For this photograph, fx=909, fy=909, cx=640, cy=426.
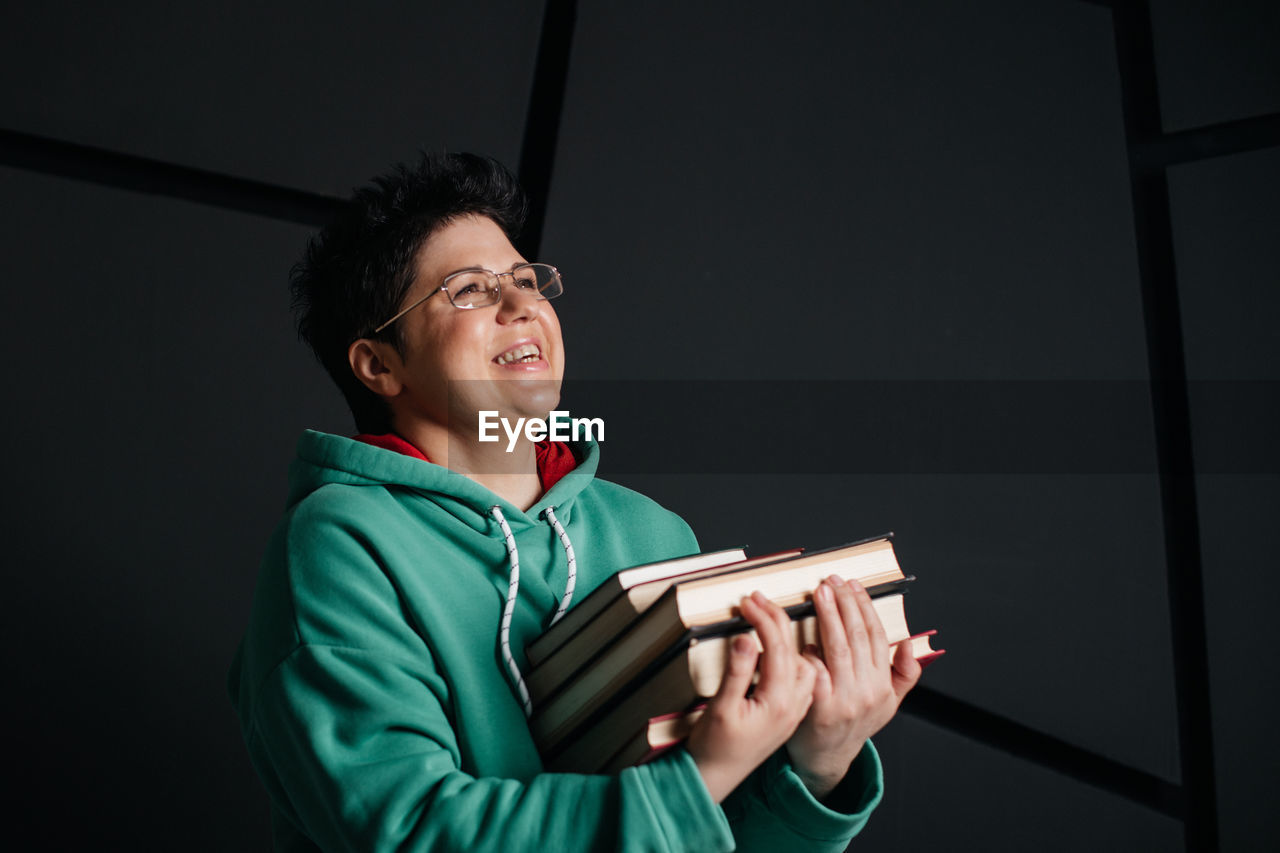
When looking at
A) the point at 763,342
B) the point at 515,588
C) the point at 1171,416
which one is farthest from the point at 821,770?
the point at 1171,416

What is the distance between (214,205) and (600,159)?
508mm

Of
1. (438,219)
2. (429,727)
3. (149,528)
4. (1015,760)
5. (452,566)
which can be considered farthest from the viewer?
(1015,760)

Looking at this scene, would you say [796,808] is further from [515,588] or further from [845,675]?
[515,588]

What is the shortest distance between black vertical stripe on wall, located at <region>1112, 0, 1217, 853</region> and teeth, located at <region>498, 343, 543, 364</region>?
93 cm

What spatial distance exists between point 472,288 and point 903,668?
1.53 feet

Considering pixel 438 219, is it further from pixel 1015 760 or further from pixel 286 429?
pixel 1015 760

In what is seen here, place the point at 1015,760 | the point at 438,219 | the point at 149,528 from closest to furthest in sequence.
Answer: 1. the point at 438,219
2. the point at 149,528
3. the point at 1015,760

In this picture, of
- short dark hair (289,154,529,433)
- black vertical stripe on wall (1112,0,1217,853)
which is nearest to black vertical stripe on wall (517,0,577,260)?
short dark hair (289,154,529,433)

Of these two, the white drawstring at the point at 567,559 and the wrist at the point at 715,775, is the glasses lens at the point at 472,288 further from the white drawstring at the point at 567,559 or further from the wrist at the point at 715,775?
Answer: the wrist at the point at 715,775

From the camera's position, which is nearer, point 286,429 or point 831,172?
point 286,429

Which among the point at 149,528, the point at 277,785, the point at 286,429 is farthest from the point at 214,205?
the point at 277,785

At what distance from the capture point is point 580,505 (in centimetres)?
86

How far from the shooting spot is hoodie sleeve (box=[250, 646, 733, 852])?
1.73ft

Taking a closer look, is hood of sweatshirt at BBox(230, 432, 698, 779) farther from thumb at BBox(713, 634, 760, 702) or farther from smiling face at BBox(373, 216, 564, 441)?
thumb at BBox(713, 634, 760, 702)
